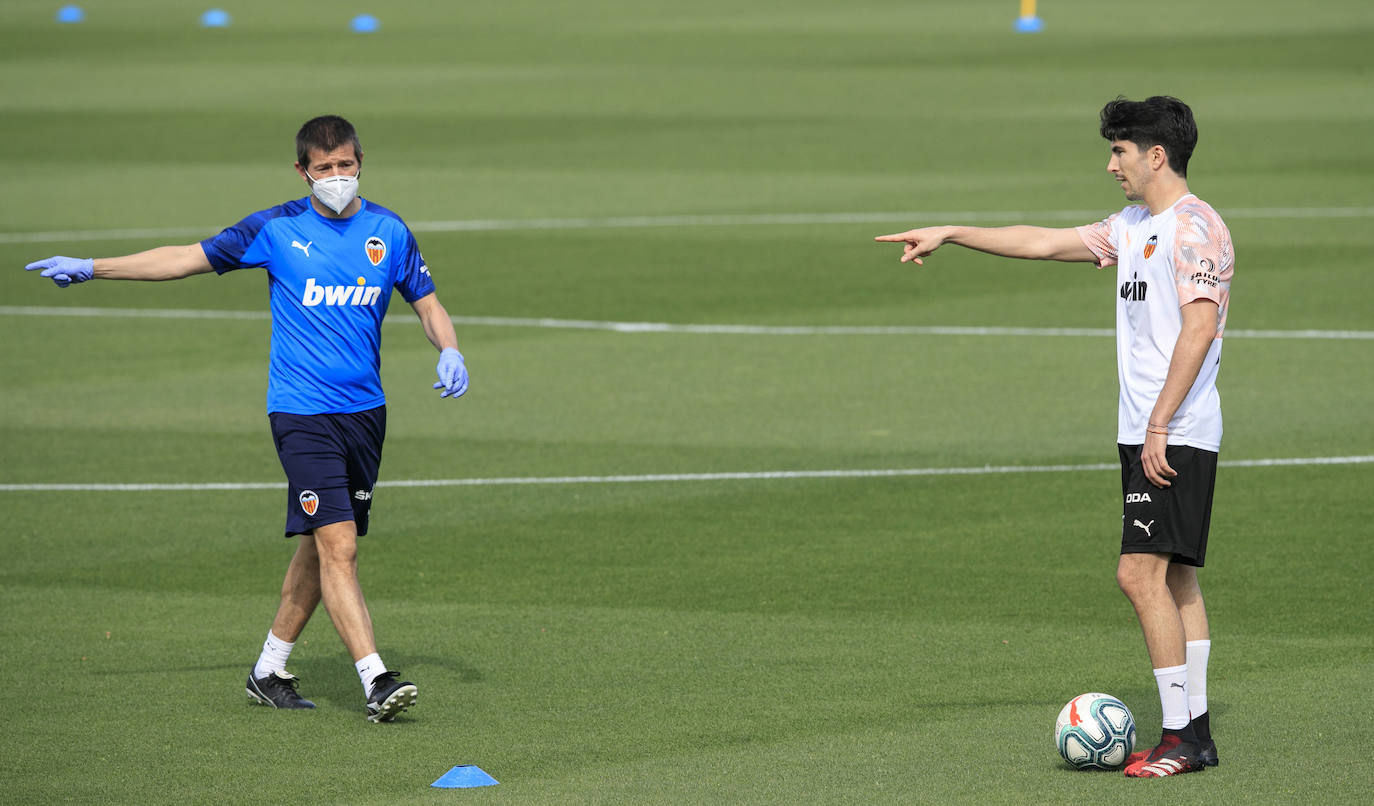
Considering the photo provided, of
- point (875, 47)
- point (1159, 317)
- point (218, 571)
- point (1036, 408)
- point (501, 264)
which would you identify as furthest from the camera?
point (875, 47)

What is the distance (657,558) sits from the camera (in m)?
11.0

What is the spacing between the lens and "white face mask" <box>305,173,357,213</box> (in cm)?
836

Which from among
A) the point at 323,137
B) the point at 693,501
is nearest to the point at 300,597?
the point at 323,137

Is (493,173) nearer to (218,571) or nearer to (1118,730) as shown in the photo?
(218,571)

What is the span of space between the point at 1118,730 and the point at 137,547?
593cm

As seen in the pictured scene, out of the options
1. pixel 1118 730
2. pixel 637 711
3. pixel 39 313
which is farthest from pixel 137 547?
pixel 39 313

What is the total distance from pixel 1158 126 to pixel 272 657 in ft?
13.3

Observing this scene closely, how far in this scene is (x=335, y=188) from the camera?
8.37m

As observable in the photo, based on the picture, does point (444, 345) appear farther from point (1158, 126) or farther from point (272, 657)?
point (1158, 126)

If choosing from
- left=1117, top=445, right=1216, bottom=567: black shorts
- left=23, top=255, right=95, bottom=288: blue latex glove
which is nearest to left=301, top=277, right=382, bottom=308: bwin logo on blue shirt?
left=23, top=255, right=95, bottom=288: blue latex glove

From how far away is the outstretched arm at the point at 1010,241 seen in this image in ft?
25.8

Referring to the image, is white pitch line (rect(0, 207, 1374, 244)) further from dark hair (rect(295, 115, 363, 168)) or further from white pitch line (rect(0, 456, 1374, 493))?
dark hair (rect(295, 115, 363, 168))

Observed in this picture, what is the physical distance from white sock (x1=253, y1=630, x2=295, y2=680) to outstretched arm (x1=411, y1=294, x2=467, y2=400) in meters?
1.21

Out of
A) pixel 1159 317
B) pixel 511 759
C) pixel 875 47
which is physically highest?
pixel 875 47
